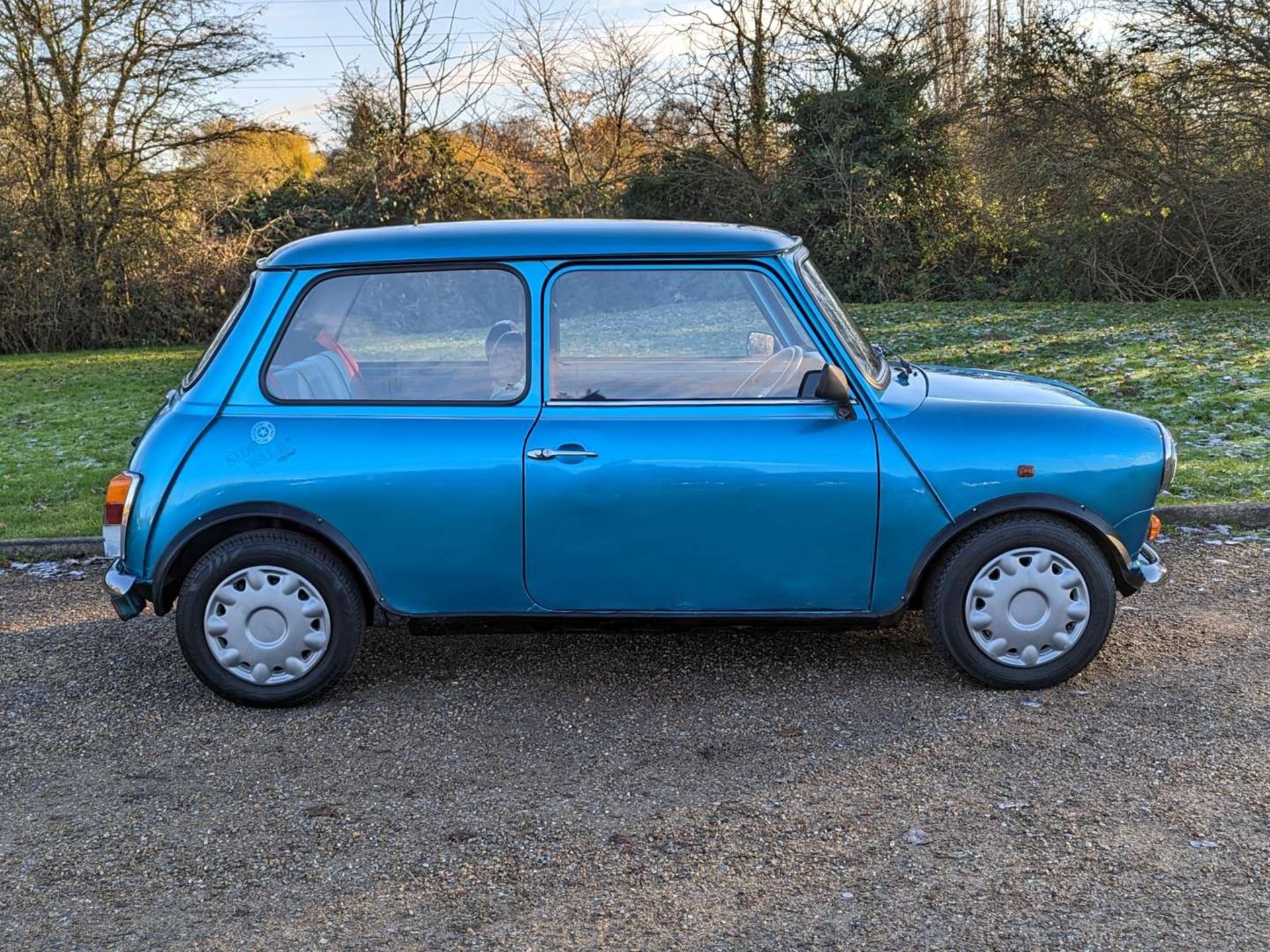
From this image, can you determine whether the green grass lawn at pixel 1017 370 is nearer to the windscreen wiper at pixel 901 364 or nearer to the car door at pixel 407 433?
the windscreen wiper at pixel 901 364

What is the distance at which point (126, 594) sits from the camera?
458cm

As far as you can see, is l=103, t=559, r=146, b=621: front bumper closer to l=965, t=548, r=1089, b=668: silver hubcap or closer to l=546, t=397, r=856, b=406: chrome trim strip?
l=546, t=397, r=856, b=406: chrome trim strip

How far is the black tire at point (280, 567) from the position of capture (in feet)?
14.8

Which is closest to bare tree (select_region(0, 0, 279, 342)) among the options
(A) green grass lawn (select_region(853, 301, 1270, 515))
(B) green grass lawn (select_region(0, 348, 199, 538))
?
(B) green grass lawn (select_region(0, 348, 199, 538))

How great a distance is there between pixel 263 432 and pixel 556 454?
1.11 metres

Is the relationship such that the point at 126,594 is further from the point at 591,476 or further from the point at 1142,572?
the point at 1142,572

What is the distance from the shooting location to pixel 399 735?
4.41 meters

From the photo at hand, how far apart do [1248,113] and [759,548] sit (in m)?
16.7

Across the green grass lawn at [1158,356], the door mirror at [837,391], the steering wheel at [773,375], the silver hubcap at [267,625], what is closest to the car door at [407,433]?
the silver hubcap at [267,625]

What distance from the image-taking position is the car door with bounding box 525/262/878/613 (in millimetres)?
4414

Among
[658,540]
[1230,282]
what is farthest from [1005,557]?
[1230,282]

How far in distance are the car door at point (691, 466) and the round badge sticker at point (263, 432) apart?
98cm

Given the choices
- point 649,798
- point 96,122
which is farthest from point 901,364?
point 96,122

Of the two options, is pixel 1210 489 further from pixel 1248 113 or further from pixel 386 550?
pixel 1248 113
